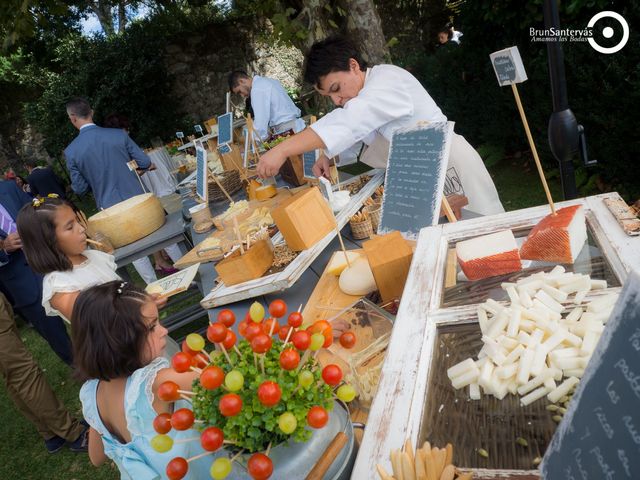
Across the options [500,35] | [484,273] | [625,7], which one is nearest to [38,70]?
[500,35]

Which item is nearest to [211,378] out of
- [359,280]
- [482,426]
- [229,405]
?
[229,405]

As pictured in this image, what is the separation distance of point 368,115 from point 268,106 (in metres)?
4.43

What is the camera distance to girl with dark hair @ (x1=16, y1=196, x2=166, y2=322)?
8.32 feet

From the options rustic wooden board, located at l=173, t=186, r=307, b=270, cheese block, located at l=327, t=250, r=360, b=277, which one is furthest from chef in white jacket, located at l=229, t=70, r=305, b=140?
cheese block, located at l=327, t=250, r=360, b=277

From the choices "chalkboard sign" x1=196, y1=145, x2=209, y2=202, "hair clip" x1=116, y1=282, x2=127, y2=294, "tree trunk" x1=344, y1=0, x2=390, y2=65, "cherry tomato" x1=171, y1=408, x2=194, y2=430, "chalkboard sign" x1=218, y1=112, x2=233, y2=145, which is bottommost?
"cherry tomato" x1=171, y1=408, x2=194, y2=430

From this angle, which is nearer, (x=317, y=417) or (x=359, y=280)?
(x=317, y=417)

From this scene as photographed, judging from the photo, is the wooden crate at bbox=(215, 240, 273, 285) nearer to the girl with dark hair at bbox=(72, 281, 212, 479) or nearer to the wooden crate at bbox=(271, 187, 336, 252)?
the wooden crate at bbox=(271, 187, 336, 252)

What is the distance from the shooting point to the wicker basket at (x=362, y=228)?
249 centimetres

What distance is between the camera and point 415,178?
204cm

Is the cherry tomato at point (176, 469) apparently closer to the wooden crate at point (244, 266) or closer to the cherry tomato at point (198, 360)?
the cherry tomato at point (198, 360)

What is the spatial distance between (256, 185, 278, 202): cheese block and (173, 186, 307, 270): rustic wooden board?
0.16 feet

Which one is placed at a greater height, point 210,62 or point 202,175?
point 210,62

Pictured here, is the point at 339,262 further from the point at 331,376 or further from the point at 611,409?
the point at 611,409

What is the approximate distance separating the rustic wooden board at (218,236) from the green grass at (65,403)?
168 cm
